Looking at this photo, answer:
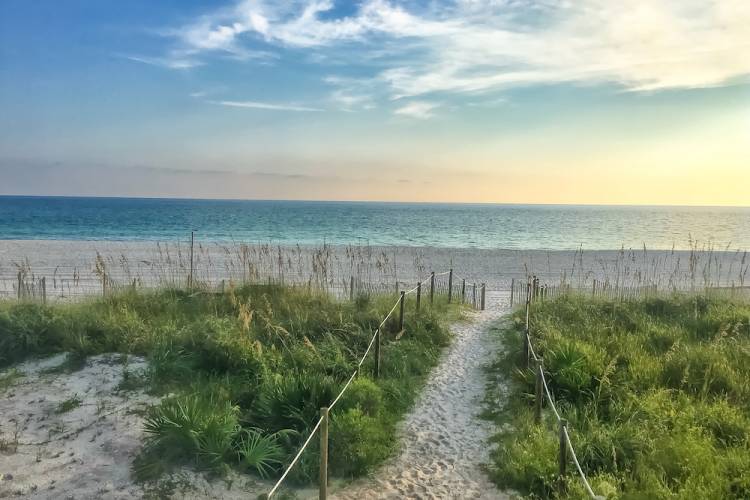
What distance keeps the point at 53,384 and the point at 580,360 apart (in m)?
7.31

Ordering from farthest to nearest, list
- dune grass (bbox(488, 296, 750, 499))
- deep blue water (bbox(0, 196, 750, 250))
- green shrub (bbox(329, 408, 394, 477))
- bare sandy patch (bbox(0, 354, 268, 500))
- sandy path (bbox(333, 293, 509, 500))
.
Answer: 1. deep blue water (bbox(0, 196, 750, 250))
2. green shrub (bbox(329, 408, 394, 477))
3. sandy path (bbox(333, 293, 509, 500))
4. bare sandy patch (bbox(0, 354, 268, 500))
5. dune grass (bbox(488, 296, 750, 499))

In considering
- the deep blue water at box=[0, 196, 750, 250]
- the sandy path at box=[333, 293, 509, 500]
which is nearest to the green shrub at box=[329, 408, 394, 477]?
the sandy path at box=[333, 293, 509, 500]

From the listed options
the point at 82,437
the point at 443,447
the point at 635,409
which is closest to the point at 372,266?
the point at 635,409

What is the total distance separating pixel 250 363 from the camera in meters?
7.47

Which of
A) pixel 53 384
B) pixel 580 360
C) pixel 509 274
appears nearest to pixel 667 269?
pixel 509 274

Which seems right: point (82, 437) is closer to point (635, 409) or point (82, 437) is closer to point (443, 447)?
point (443, 447)

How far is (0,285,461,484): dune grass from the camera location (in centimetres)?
539

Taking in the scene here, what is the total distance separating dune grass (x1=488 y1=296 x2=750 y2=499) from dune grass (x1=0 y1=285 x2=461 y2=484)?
1.50 metres

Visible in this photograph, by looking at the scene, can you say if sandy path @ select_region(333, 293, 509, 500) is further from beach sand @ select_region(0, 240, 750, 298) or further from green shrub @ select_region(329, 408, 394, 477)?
beach sand @ select_region(0, 240, 750, 298)

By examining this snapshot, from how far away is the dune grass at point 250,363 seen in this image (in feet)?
17.7

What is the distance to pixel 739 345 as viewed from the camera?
833 centimetres

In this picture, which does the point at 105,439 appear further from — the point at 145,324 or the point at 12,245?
the point at 12,245

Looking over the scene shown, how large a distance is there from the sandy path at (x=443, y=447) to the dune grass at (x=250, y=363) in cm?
24

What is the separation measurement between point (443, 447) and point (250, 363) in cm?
308
